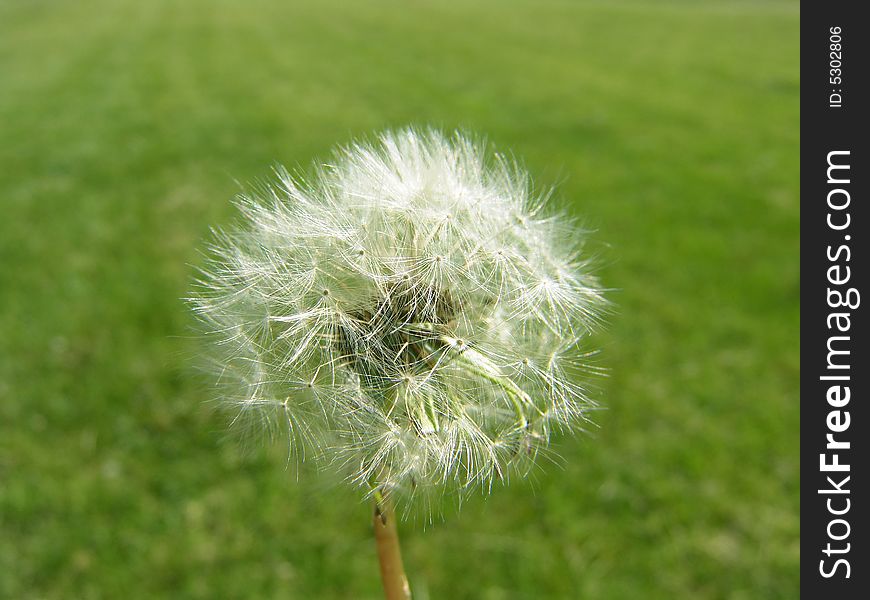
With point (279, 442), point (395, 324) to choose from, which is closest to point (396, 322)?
point (395, 324)

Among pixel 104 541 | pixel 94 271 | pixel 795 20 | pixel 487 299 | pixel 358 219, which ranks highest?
pixel 795 20

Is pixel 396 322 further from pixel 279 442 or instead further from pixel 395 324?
pixel 279 442

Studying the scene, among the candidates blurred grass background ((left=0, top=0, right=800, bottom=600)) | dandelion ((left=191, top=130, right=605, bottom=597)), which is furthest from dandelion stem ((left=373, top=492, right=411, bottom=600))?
blurred grass background ((left=0, top=0, right=800, bottom=600))

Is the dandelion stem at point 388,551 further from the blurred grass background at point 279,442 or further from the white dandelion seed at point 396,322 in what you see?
the blurred grass background at point 279,442

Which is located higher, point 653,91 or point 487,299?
point 653,91

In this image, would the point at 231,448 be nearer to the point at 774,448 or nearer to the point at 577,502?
the point at 577,502
